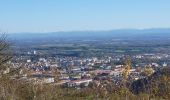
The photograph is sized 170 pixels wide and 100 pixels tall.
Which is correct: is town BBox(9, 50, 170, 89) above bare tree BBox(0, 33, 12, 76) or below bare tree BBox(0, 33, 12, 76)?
below

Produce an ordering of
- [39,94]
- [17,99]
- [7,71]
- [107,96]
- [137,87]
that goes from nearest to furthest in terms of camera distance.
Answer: [17,99] → [39,94] → [107,96] → [7,71] → [137,87]

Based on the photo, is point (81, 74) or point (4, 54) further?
point (81, 74)

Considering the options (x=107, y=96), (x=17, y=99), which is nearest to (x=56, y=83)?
(x=107, y=96)

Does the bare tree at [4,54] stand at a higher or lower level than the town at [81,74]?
higher

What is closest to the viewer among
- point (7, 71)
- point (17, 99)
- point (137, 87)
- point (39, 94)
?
point (17, 99)

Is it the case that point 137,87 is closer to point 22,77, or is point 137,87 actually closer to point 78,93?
point 78,93

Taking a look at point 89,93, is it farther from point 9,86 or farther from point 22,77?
point 9,86

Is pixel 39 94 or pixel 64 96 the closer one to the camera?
pixel 39 94

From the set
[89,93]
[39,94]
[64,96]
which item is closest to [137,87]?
[89,93]

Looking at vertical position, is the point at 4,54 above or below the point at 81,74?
above

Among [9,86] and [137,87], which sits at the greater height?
[9,86]
